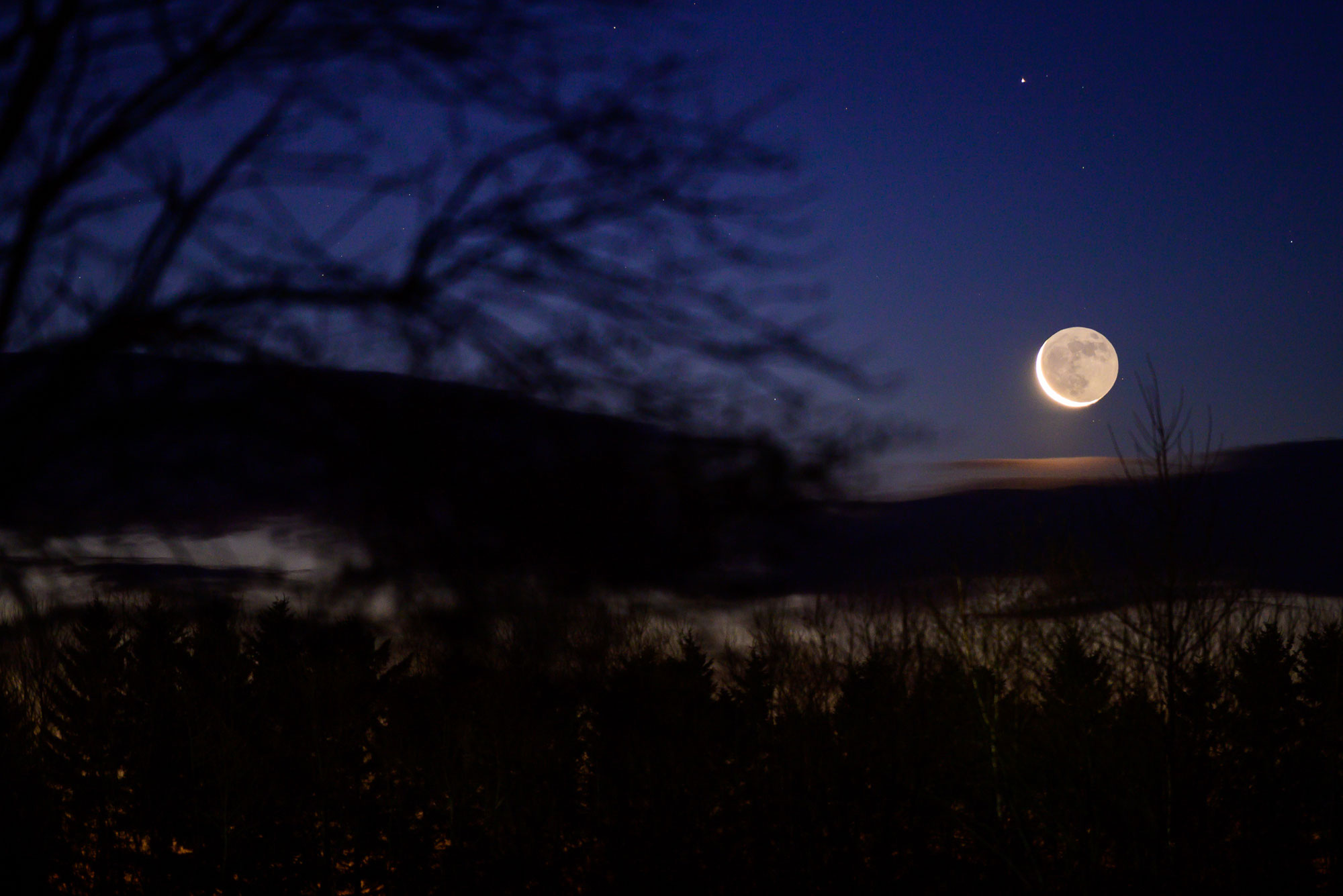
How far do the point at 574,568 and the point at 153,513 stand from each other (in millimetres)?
1370

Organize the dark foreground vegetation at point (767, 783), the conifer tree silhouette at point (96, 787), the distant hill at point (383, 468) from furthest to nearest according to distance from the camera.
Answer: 1. the dark foreground vegetation at point (767, 783)
2. the conifer tree silhouette at point (96, 787)
3. the distant hill at point (383, 468)

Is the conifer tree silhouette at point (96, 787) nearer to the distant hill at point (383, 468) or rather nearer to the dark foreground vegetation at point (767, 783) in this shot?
the dark foreground vegetation at point (767, 783)

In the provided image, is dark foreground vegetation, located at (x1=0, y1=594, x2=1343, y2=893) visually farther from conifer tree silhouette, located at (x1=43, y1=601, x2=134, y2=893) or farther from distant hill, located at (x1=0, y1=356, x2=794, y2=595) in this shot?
Result: distant hill, located at (x1=0, y1=356, x2=794, y2=595)

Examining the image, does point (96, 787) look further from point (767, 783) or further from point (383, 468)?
point (383, 468)

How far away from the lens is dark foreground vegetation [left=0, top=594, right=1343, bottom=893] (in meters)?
23.9

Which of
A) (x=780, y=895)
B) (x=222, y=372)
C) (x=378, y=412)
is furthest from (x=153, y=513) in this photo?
(x=780, y=895)

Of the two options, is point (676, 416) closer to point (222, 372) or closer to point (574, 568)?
point (574, 568)

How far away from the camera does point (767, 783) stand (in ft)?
95.3

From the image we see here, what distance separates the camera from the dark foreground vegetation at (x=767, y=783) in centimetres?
2386

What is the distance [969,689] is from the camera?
1075 inches

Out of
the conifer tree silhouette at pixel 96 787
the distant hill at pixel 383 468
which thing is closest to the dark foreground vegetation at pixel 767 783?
the conifer tree silhouette at pixel 96 787

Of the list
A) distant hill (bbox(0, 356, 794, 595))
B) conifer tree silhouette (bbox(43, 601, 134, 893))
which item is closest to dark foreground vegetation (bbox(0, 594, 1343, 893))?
conifer tree silhouette (bbox(43, 601, 134, 893))

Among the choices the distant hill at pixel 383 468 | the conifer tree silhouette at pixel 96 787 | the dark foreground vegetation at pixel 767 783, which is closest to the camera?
the distant hill at pixel 383 468

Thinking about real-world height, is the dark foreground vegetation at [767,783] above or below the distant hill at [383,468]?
below
